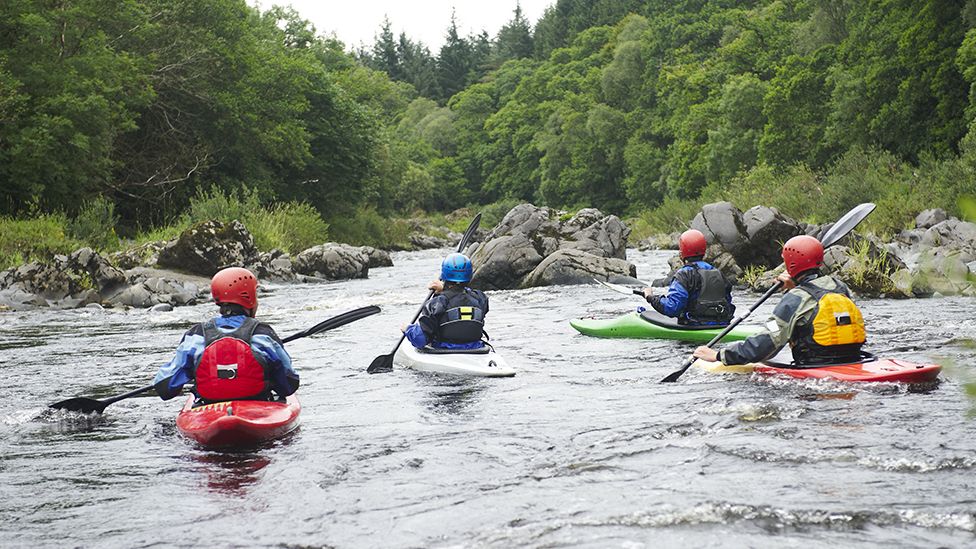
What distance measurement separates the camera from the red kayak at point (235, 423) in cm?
541

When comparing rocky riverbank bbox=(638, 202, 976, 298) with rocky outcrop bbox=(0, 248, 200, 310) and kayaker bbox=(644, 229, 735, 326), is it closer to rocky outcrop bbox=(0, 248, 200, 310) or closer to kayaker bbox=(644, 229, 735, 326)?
kayaker bbox=(644, 229, 735, 326)

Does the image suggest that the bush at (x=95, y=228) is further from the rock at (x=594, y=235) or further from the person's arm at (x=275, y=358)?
the person's arm at (x=275, y=358)

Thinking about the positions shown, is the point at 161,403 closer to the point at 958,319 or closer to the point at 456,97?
the point at 958,319

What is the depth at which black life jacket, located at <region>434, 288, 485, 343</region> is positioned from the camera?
26.2 feet

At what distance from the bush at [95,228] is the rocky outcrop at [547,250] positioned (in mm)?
8266

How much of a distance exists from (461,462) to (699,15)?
58126 mm

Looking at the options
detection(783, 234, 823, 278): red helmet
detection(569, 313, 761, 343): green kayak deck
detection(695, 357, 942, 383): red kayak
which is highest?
detection(783, 234, 823, 278): red helmet

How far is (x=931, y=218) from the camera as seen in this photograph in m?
18.5

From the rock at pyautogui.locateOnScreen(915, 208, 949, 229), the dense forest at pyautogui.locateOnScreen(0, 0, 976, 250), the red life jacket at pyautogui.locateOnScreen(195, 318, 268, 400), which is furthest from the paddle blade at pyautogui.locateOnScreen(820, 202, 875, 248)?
the dense forest at pyautogui.locateOnScreen(0, 0, 976, 250)

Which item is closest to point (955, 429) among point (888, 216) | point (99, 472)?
point (99, 472)

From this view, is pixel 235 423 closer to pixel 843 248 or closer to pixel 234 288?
pixel 234 288

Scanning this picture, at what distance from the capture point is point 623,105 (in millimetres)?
66375

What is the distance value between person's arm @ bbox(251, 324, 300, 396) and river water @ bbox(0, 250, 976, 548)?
1.09 feet

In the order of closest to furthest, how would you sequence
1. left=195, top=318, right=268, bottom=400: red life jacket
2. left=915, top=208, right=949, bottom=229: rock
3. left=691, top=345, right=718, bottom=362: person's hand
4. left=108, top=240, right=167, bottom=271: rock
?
left=195, top=318, right=268, bottom=400: red life jacket, left=691, top=345, right=718, bottom=362: person's hand, left=915, top=208, right=949, bottom=229: rock, left=108, top=240, right=167, bottom=271: rock
